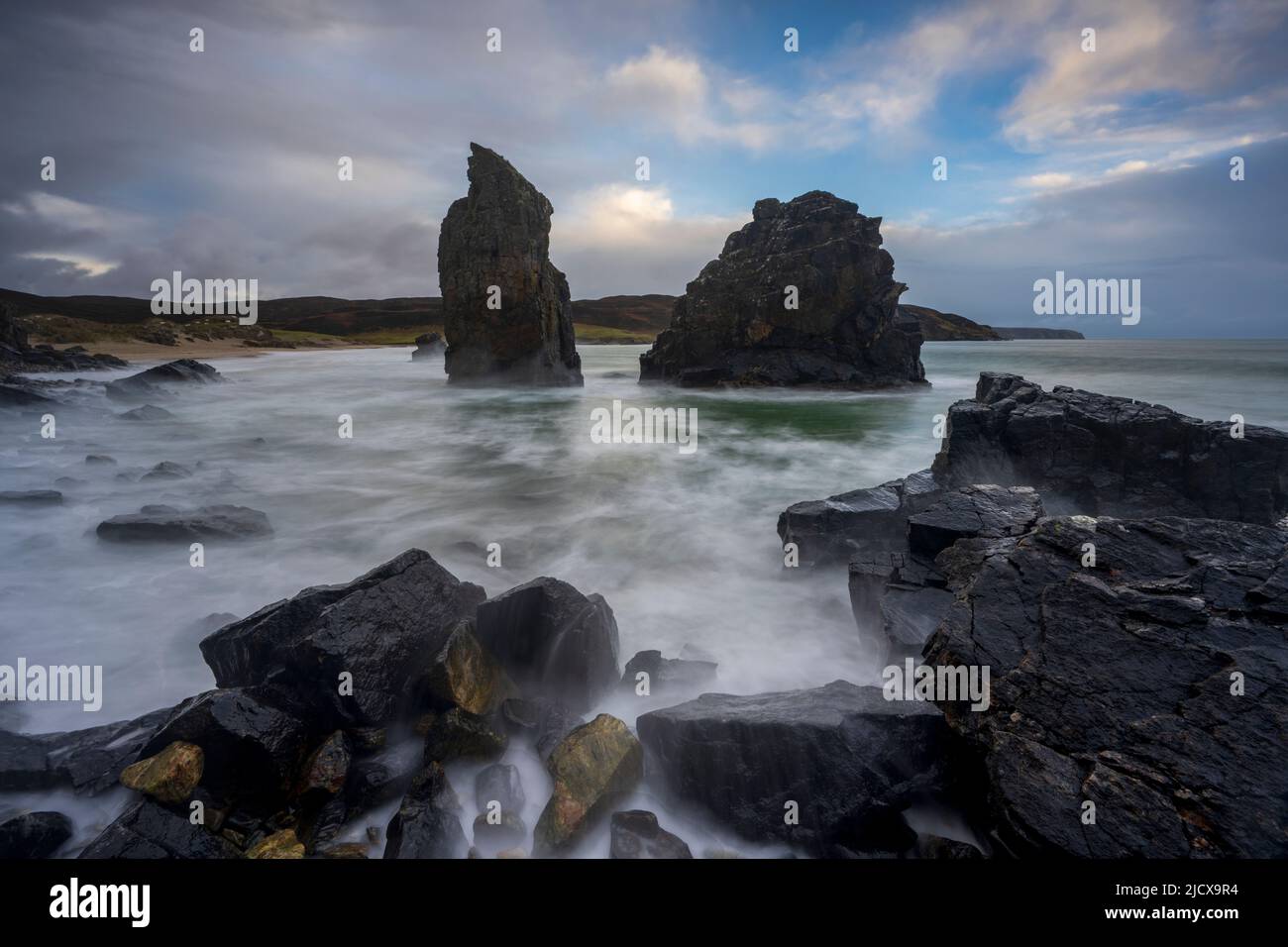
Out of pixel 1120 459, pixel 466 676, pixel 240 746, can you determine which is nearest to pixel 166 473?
pixel 240 746

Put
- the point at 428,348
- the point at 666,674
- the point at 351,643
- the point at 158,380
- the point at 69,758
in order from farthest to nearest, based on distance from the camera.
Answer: the point at 428,348 < the point at 158,380 < the point at 666,674 < the point at 351,643 < the point at 69,758

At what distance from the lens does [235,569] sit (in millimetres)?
8766

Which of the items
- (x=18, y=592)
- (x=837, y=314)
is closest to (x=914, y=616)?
(x=18, y=592)

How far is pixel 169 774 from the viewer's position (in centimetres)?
407

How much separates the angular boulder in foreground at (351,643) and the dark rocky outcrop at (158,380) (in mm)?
31260

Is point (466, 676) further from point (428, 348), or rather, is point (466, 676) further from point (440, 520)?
point (428, 348)

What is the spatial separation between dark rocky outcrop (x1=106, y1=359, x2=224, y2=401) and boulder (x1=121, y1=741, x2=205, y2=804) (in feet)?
106

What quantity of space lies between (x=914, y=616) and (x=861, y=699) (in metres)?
1.93

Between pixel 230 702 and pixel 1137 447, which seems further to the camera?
pixel 1137 447

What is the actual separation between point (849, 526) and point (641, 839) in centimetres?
622

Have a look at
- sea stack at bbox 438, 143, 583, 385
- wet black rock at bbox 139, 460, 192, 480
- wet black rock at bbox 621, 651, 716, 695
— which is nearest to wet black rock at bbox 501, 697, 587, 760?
wet black rock at bbox 621, 651, 716, 695

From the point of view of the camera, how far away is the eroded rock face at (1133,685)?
3.29 meters

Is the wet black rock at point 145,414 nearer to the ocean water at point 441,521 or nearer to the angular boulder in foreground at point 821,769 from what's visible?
the ocean water at point 441,521
